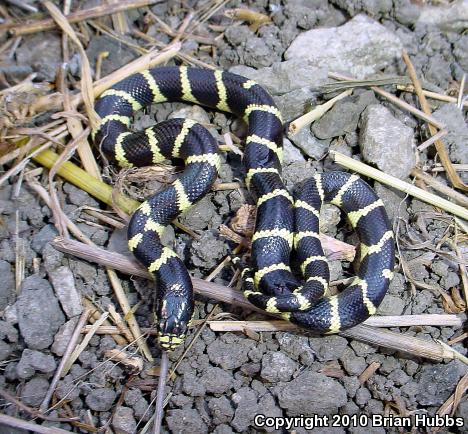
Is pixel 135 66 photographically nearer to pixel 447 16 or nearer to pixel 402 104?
Result: pixel 402 104

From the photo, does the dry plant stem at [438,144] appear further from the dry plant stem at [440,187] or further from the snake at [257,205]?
the snake at [257,205]

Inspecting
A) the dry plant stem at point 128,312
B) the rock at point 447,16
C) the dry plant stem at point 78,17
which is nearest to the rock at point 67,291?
the dry plant stem at point 128,312

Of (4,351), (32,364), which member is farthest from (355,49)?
(4,351)

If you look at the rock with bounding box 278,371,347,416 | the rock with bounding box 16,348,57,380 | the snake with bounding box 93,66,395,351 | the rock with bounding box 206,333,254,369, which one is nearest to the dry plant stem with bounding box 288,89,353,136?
the snake with bounding box 93,66,395,351

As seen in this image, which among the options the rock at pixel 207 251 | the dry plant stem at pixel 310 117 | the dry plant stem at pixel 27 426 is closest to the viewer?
the dry plant stem at pixel 27 426

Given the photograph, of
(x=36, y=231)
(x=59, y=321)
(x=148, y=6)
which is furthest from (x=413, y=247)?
(x=148, y=6)

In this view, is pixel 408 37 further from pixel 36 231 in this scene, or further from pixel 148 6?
pixel 36 231
